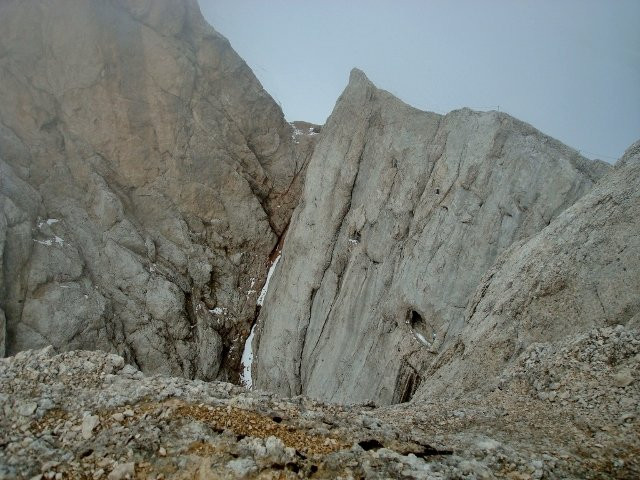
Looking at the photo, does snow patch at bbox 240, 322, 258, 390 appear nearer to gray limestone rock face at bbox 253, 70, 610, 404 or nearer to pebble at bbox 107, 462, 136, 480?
gray limestone rock face at bbox 253, 70, 610, 404

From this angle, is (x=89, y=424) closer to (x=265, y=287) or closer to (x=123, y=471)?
(x=123, y=471)

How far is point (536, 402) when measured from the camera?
1063cm

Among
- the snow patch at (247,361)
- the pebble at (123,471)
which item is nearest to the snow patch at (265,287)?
the snow patch at (247,361)

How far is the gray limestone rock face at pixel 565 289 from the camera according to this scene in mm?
13086

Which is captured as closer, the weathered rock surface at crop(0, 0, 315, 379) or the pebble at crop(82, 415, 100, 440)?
the pebble at crop(82, 415, 100, 440)

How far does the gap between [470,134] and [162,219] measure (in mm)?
23639

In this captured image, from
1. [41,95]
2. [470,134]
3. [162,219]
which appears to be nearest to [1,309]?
[162,219]

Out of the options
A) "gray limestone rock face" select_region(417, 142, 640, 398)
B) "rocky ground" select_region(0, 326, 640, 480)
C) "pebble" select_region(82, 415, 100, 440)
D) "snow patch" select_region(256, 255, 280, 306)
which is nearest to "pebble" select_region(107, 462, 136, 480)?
"rocky ground" select_region(0, 326, 640, 480)

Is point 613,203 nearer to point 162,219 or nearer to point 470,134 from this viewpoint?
point 470,134

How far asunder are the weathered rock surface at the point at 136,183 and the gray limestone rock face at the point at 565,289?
2227cm

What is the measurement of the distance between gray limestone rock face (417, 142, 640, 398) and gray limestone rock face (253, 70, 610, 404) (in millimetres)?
2948

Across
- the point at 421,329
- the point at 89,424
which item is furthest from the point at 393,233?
the point at 89,424

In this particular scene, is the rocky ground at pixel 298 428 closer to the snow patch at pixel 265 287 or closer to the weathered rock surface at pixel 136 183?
the weathered rock surface at pixel 136 183

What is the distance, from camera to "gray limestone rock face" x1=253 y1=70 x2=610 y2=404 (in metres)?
23.0
